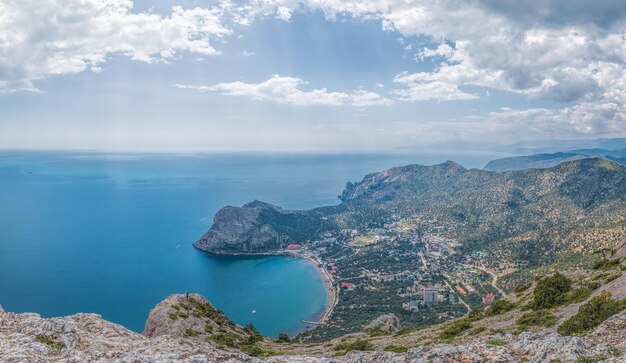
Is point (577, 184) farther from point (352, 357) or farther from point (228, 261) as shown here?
point (352, 357)

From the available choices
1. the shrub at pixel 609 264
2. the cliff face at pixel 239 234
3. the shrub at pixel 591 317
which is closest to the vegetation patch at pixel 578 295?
the shrub at pixel 591 317

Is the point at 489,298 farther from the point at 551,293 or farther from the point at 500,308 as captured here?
the point at 551,293

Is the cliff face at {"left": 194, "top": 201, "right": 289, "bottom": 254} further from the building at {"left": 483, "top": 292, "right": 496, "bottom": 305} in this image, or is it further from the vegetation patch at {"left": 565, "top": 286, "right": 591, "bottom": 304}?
the vegetation patch at {"left": 565, "top": 286, "right": 591, "bottom": 304}

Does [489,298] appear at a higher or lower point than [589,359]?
lower

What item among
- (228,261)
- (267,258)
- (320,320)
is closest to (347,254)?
(267,258)

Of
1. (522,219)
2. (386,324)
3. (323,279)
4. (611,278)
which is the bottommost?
(323,279)

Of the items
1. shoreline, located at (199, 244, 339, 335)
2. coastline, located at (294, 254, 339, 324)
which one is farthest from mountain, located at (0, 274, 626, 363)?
coastline, located at (294, 254, 339, 324)

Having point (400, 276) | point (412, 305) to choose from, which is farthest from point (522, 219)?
point (412, 305)

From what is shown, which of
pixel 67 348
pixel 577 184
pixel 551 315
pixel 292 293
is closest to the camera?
pixel 67 348
